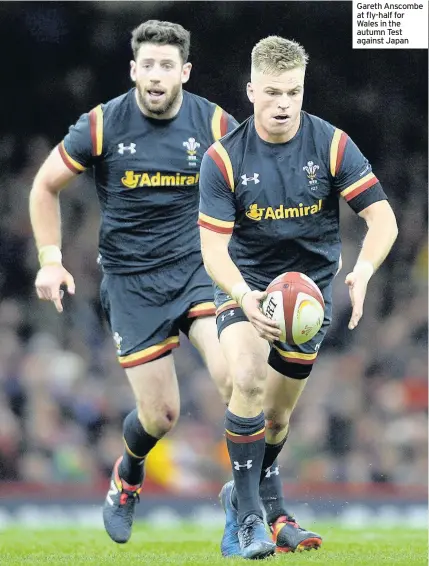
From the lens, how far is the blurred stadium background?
1451 cm

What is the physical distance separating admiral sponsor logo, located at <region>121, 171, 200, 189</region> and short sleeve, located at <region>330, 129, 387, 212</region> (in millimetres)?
1489

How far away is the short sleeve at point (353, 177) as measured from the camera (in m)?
6.55

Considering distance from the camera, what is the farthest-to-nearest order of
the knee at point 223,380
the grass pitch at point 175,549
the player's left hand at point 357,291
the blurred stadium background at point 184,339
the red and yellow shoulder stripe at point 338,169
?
the blurred stadium background at point 184,339 → the knee at point 223,380 → the red and yellow shoulder stripe at point 338,169 → the grass pitch at point 175,549 → the player's left hand at point 357,291

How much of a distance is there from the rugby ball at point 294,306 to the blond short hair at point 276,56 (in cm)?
112

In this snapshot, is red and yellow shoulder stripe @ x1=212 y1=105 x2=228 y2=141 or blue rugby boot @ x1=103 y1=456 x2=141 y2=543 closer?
red and yellow shoulder stripe @ x1=212 y1=105 x2=228 y2=141

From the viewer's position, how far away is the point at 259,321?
19.9 ft

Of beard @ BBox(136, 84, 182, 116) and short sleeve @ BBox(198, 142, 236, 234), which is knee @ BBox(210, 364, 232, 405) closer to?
short sleeve @ BBox(198, 142, 236, 234)

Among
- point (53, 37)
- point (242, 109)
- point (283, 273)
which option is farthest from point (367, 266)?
point (53, 37)

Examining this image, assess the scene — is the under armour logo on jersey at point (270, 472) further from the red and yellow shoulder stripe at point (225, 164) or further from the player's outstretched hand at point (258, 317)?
the red and yellow shoulder stripe at point (225, 164)

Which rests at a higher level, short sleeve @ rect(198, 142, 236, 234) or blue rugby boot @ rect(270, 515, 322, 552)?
short sleeve @ rect(198, 142, 236, 234)

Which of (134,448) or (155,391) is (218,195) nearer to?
(155,391)

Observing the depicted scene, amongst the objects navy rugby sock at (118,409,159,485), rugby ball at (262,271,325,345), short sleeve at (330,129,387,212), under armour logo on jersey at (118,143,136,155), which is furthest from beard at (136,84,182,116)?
navy rugby sock at (118,409,159,485)

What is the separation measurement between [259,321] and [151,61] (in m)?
2.29

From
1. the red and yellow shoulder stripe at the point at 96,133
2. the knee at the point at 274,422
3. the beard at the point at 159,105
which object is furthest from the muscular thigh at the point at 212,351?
the beard at the point at 159,105
